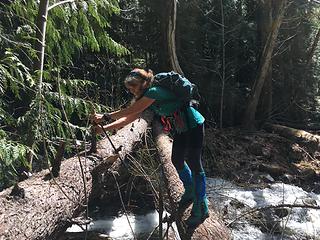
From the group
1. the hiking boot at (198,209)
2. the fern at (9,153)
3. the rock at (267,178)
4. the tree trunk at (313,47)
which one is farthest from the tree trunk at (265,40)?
the fern at (9,153)

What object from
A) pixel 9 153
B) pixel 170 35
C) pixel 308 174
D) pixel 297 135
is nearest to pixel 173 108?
pixel 9 153

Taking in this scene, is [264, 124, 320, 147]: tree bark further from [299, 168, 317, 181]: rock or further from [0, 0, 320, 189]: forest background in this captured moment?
[299, 168, 317, 181]: rock

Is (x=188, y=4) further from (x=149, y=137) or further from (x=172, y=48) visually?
(x=149, y=137)

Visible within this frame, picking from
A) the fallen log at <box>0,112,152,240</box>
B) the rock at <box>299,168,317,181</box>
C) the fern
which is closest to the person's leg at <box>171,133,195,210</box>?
the fallen log at <box>0,112,152,240</box>

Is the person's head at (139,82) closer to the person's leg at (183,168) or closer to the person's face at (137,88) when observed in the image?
the person's face at (137,88)

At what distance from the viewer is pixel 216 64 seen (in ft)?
46.0

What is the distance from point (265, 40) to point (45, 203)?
12109mm

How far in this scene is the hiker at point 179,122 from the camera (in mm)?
4441

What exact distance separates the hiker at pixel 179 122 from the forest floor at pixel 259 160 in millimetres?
5283

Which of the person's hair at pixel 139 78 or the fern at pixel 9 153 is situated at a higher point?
the person's hair at pixel 139 78

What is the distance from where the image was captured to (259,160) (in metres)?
11.8

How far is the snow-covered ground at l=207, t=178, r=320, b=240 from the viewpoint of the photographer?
6.97m

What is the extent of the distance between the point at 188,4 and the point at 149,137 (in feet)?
21.7

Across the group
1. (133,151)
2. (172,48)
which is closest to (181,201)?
(133,151)
